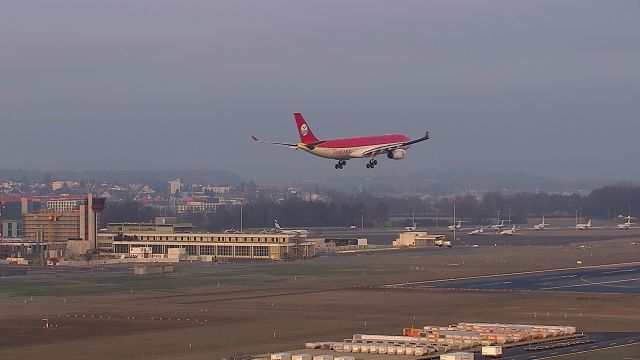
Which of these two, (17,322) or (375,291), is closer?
(17,322)

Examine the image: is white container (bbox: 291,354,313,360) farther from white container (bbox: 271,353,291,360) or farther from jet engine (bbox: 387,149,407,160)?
jet engine (bbox: 387,149,407,160)

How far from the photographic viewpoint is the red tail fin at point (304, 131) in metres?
137

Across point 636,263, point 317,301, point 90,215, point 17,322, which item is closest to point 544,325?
point 317,301

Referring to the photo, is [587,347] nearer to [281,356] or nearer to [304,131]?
[281,356]

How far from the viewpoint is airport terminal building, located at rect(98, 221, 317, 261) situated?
610ft

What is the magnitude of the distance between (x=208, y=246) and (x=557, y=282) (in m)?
69.8

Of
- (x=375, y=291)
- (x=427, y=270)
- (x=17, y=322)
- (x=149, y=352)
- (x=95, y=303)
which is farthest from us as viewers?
(x=427, y=270)

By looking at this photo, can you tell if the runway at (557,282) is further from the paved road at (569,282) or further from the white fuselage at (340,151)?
the white fuselage at (340,151)

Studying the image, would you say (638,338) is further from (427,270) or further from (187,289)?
(427,270)

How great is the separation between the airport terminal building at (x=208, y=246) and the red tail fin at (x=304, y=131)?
153ft

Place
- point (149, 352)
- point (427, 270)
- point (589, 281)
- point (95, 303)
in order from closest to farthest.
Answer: point (149, 352), point (95, 303), point (589, 281), point (427, 270)

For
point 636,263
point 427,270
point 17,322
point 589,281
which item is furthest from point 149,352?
point 636,263

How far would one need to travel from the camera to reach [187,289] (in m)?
129

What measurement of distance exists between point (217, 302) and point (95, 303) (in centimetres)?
1042
